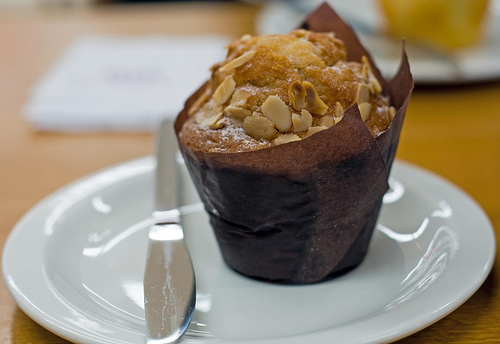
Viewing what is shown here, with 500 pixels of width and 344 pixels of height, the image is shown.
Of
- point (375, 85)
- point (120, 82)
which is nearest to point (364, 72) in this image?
point (375, 85)

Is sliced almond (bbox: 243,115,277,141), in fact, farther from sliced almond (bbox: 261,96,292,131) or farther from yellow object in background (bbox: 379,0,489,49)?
yellow object in background (bbox: 379,0,489,49)

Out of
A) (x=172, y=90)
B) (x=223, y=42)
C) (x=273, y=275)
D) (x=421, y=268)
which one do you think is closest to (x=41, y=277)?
(x=273, y=275)

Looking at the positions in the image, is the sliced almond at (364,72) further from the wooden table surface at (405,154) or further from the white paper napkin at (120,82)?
the white paper napkin at (120,82)

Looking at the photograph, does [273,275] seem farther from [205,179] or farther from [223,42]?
[223,42]

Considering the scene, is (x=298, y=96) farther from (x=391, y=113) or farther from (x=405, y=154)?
(x=405, y=154)

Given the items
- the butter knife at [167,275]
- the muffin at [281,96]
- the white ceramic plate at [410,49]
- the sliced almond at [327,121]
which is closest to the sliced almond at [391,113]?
the muffin at [281,96]

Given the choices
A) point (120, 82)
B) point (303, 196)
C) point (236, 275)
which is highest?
point (303, 196)
